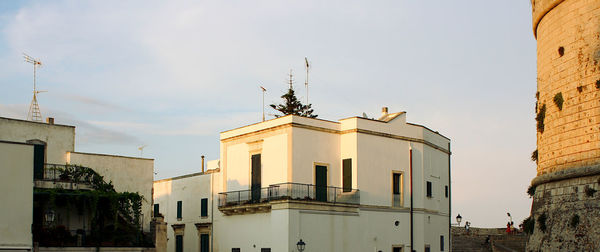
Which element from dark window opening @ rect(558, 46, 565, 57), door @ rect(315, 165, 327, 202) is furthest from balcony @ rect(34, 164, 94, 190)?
dark window opening @ rect(558, 46, 565, 57)

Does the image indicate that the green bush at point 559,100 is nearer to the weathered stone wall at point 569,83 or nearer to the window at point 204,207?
the weathered stone wall at point 569,83

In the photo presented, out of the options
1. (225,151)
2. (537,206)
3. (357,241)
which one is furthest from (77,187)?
(537,206)

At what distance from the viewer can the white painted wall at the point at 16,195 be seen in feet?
77.1

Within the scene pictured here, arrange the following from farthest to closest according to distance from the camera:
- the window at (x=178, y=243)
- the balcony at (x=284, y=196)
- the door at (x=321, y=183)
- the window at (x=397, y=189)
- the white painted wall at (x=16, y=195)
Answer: the window at (x=178, y=243) → the window at (x=397, y=189) → the door at (x=321, y=183) → the balcony at (x=284, y=196) → the white painted wall at (x=16, y=195)

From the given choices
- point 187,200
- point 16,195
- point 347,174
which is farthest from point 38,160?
point 347,174

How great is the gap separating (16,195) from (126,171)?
8.70 metres

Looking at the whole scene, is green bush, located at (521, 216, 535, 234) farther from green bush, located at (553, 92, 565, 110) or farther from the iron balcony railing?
the iron balcony railing

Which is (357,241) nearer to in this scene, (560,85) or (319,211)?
(319,211)

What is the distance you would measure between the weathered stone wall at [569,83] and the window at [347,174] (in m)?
9.92

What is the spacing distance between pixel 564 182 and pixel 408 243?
480 inches

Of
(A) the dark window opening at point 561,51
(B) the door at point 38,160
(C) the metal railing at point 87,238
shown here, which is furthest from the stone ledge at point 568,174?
(B) the door at point 38,160

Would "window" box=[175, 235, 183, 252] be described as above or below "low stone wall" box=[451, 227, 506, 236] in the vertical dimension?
below

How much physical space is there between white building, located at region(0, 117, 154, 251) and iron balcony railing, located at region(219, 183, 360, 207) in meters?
4.42

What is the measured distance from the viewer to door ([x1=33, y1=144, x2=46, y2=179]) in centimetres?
2956
